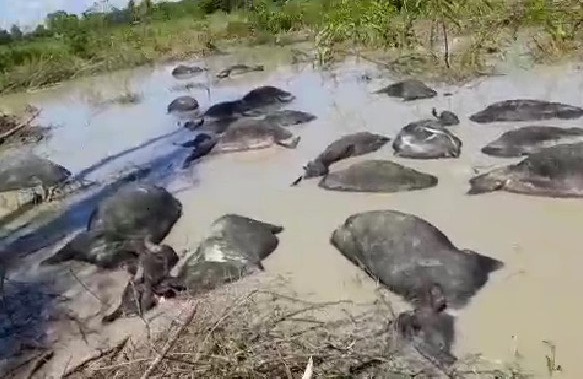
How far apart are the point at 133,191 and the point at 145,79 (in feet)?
36.9

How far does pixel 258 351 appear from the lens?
4.47 m

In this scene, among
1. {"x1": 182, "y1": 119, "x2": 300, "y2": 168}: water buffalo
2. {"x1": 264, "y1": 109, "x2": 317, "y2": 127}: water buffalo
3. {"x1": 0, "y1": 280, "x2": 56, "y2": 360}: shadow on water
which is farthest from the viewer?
{"x1": 264, "y1": 109, "x2": 317, "y2": 127}: water buffalo

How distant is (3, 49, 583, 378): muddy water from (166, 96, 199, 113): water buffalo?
31 centimetres

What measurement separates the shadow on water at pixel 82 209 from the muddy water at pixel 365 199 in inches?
2.6

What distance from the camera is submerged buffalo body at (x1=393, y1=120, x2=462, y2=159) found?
9.37 m

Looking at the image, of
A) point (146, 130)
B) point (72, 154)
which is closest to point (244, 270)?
point (72, 154)

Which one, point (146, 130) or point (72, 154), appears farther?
point (146, 130)

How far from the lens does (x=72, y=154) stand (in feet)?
38.9

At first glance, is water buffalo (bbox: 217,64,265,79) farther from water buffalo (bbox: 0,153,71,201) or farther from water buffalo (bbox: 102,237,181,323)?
water buffalo (bbox: 102,237,181,323)

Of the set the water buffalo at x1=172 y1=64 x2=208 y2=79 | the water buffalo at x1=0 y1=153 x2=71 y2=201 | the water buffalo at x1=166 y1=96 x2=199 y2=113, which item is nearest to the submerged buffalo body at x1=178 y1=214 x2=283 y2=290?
the water buffalo at x1=0 y1=153 x2=71 y2=201

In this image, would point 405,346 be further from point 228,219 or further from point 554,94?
point 554,94

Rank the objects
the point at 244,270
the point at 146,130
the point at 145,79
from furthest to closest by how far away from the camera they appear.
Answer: the point at 145,79, the point at 146,130, the point at 244,270

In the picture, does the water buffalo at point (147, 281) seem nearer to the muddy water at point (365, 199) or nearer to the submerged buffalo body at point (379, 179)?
the muddy water at point (365, 199)

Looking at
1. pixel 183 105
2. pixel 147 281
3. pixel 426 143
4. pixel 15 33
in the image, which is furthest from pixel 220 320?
pixel 15 33
